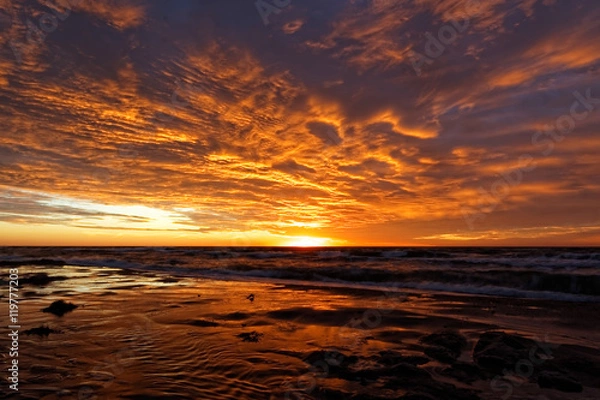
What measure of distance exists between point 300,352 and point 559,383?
4.11m

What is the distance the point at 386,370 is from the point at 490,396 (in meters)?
1.45

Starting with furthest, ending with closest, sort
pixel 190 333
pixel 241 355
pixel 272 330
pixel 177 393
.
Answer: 1. pixel 272 330
2. pixel 190 333
3. pixel 241 355
4. pixel 177 393

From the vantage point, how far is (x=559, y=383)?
17.4ft

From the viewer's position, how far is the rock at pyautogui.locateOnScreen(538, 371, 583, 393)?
5.21 metres

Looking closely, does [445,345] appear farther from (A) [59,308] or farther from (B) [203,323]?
(A) [59,308]

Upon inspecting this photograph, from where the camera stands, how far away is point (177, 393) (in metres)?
4.76

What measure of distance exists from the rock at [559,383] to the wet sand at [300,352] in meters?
0.01

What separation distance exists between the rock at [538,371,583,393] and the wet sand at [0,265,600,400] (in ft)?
0.05

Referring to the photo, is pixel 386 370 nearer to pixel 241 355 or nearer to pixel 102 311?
pixel 241 355

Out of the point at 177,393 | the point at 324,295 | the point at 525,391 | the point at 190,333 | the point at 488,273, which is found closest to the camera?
the point at 177,393

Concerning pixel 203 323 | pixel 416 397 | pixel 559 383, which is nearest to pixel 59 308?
pixel 203 323

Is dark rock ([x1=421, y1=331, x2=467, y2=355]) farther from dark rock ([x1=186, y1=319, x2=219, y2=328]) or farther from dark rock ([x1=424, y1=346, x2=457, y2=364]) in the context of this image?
dark rock ([x1=186, y1=319, x2=219, y2=328])

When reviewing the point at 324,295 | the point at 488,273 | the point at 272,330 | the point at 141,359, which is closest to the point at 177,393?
the point at 141,359

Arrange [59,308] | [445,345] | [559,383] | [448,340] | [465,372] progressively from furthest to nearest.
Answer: [59,308] → [448,340] → [445,345] → [465,372] → [559,383]
